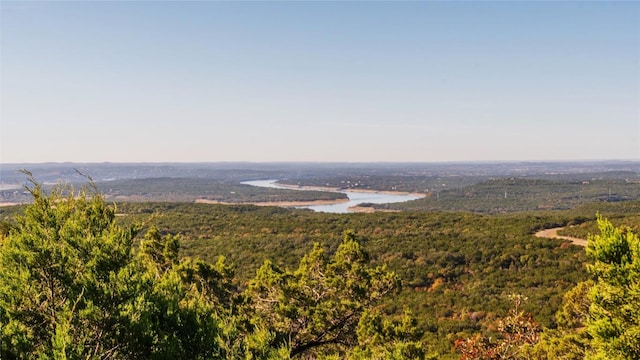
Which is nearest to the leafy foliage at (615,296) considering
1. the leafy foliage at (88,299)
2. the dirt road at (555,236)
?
the leafy foliage at (88,299)

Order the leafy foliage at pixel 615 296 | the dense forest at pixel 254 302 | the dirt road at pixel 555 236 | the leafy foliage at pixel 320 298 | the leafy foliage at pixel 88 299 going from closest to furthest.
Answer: the leafy foliage at pixel 88 299, the dense forest at pixel 254 302, the leafy foliage at pixel 615 296, the leafy foliage at pixel 320 298, the dirt road at pixel 555 236

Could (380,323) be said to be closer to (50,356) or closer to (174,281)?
(174,281)

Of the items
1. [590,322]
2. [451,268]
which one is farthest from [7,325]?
[451,268]

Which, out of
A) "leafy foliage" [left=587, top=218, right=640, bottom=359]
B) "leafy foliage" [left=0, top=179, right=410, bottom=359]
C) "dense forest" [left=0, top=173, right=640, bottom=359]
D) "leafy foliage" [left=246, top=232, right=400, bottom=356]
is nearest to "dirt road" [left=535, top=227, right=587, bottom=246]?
"dense forest" [left=0, top=173, right=640, bottom=359]

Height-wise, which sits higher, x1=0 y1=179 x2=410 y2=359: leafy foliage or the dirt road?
x1=0 y1=179 x2=410 y2=359: leafy foliage

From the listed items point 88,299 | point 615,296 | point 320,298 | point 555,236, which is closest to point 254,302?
point 320,298

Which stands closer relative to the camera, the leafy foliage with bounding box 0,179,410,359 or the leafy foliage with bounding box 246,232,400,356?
the leafy foliage with bounding box 0,179,410,359

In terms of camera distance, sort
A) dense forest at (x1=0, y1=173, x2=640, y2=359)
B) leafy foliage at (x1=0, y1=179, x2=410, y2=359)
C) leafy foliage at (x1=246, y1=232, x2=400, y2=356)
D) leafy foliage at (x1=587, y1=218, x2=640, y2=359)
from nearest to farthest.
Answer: leafy foliage at (x1=0, y1=179, x2=410, y2=359) → dense forest at (x1=0, y1=173, x2=640, y2=359) → leafy foliage at (x1=587, y1=218, x2=640, y2=359) → leafy foliage at (x1=246, y1=232, x2=400, y2=356)

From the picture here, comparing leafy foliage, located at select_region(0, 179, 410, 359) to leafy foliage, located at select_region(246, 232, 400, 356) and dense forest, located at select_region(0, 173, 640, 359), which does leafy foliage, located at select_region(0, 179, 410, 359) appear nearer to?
dense forest, located at select_region(0, 173, 640, 359)

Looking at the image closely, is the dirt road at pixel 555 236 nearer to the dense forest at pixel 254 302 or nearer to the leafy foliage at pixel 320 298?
the dense forest at pixel 254 302

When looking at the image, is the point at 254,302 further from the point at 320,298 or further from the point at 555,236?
the point at 555,236

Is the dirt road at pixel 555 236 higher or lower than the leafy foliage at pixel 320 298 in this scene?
lower

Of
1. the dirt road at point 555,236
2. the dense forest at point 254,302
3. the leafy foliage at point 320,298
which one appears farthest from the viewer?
the dirt road at point 555,236
